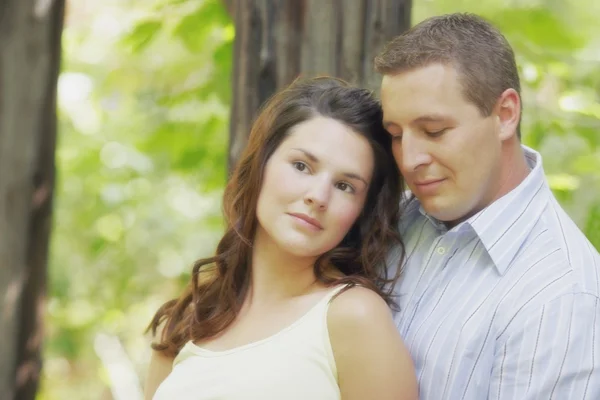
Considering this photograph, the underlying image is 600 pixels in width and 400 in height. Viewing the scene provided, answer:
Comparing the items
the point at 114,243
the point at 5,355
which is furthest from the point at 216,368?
the point at 114,243

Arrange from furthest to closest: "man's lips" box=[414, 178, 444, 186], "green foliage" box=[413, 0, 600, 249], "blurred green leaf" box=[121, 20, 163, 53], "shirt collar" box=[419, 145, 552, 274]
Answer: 1. "blurred green leaf" box=[121, 20, 163, 53]
2. "green foliage" box=[413, 0, 600, 249]
3. "man's lips" box=[414, 178, 444, 186]
4. "shirt collar" box=[419, 145, 552, 274]

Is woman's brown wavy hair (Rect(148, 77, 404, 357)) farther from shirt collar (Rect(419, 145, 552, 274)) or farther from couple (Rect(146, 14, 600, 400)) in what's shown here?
shirt collar (Rect(419, 145, 552, 274))

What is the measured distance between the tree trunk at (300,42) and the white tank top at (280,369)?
770mm

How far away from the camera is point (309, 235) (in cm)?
212

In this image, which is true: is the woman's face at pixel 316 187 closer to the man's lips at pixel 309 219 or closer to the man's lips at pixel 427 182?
the man's lips at pixel 309 219

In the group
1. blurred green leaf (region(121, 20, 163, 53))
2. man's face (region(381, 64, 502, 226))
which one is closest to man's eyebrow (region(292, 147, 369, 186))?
man's face (region(381, 64, 502, 226))

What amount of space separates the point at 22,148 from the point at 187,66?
2.94 feet

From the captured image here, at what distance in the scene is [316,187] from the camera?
209 centimetres

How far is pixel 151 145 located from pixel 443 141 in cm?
209

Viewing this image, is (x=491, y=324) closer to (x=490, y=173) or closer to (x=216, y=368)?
(x=490, y=173)

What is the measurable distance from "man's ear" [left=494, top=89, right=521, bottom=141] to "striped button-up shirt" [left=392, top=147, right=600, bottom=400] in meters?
0.11

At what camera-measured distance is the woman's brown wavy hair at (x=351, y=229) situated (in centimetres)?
221

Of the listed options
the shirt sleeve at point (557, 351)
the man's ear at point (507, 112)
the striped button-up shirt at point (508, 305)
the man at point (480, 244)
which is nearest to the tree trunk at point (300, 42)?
the man at point (480, 244)

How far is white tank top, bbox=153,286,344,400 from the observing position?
80.2 inches
